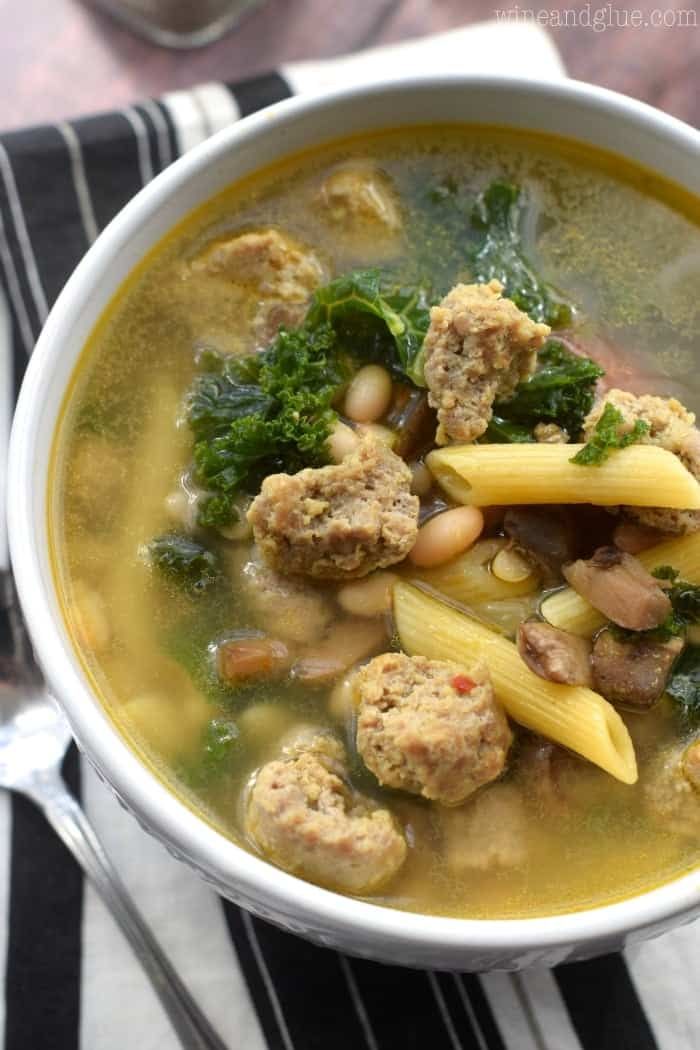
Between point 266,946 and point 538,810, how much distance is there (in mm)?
661

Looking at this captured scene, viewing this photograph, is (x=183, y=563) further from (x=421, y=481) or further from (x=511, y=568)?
(x=511, y=568)

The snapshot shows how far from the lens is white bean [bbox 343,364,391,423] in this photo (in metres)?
2.28

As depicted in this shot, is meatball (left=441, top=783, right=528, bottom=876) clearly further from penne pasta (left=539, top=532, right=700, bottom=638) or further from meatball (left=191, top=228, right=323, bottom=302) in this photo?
meatball (left=191, top=228, right=323, bottom=302)

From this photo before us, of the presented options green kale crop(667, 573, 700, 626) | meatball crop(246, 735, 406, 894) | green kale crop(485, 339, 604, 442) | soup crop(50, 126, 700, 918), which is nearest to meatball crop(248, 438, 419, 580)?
soup crop(50, 126, 700, 918)

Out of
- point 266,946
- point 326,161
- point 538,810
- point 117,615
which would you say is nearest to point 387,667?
point 538,810

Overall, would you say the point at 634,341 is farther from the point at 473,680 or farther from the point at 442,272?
the point at 473,680

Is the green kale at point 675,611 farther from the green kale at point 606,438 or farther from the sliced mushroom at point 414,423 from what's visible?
the sliced mushroom at point 414,423

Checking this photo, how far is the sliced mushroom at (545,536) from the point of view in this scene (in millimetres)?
2180

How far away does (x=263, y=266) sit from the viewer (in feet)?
7.92

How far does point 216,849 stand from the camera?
73.4 inches

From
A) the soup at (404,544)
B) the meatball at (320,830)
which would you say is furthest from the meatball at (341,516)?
the meatball at (320,830)

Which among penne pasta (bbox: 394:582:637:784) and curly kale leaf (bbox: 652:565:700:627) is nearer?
penne pasta (bbox: 394:582:637:784)

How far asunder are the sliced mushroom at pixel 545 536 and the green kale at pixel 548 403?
0.16 m

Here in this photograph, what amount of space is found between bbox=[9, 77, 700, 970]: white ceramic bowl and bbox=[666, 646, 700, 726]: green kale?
0.35m
